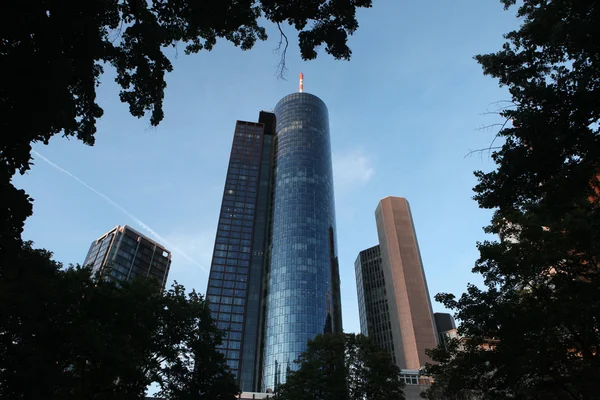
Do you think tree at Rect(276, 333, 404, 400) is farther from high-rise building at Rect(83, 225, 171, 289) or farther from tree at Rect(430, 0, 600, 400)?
high-rise building at Rect(83, 225, 171, 289)

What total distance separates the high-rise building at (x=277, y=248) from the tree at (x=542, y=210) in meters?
95.4

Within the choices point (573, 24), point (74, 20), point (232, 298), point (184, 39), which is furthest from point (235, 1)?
point (232, 298)

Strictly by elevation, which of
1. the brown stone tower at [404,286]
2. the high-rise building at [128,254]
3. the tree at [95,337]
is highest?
the high-rise building at [128,254]

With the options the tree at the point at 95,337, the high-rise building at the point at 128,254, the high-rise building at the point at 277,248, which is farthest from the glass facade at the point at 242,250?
the tree at the point at 95,337

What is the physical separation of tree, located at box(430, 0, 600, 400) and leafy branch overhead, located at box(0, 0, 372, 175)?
555 cm

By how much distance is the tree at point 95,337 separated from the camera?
15.7m

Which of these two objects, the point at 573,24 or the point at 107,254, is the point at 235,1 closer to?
the point at 573,24

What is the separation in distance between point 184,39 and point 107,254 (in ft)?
471

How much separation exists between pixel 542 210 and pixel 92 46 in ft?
41.8

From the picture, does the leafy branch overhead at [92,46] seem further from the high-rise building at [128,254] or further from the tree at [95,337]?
the high-rise building at [128,254]

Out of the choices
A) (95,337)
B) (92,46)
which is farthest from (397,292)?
(92,46)

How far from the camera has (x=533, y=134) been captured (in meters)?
10.1

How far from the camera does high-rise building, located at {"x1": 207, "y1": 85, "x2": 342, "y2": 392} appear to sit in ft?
385

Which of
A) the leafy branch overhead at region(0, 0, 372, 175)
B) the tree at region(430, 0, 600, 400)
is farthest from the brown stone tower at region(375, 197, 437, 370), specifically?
the leafy branch overhead at region(0, 0, 372, 175)
